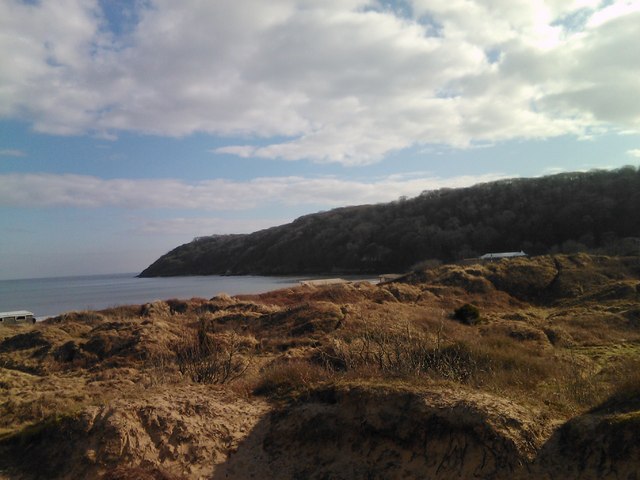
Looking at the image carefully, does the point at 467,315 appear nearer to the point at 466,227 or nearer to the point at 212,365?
the point at 212,365

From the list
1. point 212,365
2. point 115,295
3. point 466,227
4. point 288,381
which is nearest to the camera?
point 288,381

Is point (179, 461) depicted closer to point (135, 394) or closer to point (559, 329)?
point (135, 394)

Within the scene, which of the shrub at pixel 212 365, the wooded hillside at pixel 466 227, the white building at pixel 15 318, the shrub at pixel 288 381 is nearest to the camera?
the shrub at pixel 288 381

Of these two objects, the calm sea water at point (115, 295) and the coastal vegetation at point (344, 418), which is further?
the calm sea water at point (115, 295)

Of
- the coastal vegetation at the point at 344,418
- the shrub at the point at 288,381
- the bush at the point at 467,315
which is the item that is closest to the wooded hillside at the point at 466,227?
the bush at the point at 467,315

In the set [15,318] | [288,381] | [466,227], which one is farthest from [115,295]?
[288,381]

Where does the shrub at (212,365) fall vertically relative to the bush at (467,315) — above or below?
above

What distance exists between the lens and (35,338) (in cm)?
2192

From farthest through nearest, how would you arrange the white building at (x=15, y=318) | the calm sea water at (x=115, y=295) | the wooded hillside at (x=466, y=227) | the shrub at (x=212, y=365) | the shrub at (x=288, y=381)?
the wooded hillside at (x=466, y=227), the calm sea water at (x=115, y=295), the white building at (x=15, y=318), the shrub at (x=212, y=365), the shrub at (x=288, y=381)

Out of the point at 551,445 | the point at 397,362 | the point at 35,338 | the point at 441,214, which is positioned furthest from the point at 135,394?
the point at 441,214

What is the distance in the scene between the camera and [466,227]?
104062mm

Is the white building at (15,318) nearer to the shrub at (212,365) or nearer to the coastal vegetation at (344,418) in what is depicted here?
the coastal vegetation at (344,418)

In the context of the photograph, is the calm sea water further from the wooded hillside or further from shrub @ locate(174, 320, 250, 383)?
shrub @ locate(174, 320, 250, 383)

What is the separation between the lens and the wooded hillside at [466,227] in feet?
283
